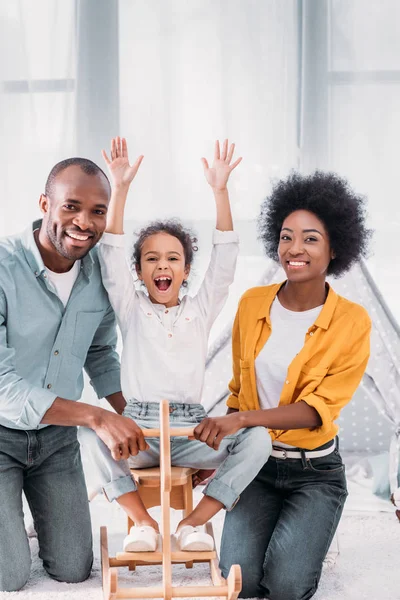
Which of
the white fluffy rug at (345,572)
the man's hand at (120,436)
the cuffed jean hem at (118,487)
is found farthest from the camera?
the white fluffy rug at (345,572)

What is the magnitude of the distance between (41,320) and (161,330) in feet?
1.10

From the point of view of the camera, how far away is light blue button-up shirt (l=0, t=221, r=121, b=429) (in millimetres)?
2176

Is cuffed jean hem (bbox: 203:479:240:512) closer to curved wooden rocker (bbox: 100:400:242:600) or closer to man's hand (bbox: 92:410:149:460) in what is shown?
curved wooden rocker (bbox: 100:400:242:600)

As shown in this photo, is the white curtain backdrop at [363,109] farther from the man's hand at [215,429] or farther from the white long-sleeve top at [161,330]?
the man's hand at [215,429]

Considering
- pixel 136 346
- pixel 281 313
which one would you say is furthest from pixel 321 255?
pixel 136 346

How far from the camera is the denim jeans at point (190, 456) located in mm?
1993

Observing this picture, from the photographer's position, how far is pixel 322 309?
2.26 m

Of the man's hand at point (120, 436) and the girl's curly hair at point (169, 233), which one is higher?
the girl's curly hair at point (169, 233)

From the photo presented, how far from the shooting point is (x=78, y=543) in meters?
2.21

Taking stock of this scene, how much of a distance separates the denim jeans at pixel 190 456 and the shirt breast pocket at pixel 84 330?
0.25 meters

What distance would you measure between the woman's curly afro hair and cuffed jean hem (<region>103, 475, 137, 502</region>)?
90 cm

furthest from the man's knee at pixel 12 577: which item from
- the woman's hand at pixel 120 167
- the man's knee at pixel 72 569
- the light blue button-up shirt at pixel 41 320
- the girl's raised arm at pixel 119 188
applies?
the woman's hand at pixel 120 167

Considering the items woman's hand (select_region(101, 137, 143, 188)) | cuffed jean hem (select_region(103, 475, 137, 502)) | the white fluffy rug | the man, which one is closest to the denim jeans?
cuffed jean hem (select_region(103, 475, 137, 502))

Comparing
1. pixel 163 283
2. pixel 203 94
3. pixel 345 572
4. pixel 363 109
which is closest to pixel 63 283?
pixel 163 283
